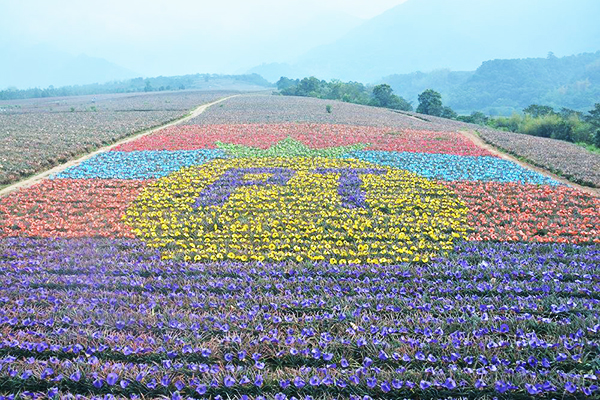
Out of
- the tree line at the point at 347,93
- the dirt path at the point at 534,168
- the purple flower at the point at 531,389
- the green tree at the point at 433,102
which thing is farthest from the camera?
the tree line at the point at 347,93

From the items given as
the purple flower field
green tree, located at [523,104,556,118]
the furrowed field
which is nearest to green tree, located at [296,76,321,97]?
green tree, located at [523,104,556,118]

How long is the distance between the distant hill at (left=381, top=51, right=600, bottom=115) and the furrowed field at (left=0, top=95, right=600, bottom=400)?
121 metres

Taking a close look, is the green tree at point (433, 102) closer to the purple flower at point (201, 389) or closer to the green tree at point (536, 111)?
the green tree at point (536, 111)

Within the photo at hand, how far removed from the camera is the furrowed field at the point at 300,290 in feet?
17.5

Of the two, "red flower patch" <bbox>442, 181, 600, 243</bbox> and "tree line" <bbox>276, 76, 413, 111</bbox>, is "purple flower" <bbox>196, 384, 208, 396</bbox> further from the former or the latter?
"tree line" <bbox>276, 76, 413, 111</bbox>

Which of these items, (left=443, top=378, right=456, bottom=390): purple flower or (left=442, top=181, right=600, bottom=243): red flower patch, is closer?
(left=443, top=378, right=456, bottom=390): purple flower

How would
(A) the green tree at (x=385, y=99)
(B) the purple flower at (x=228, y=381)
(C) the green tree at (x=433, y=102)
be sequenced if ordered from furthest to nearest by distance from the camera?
1. (A) the green tree at (x=385, y=99)
2. (C) the green tree at (x=433, y=102)
3. (B) the purple flower at (x=228, y=381)

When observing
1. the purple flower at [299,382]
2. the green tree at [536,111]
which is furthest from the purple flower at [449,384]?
the green tree at [536,111]

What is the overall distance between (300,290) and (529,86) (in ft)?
530

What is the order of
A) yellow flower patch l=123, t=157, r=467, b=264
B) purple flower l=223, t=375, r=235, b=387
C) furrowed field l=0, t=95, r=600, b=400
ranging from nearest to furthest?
1. purple flower l=223, t=375, r=235, b=387
2. furrowed field l=0, t=95, r=600, b=400
3. yellow flower patch l=123, t=157, r=467, b=264

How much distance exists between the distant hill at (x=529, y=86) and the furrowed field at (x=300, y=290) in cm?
12121

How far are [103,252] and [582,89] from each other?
159m

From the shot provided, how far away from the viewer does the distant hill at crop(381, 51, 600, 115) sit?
12506 cm

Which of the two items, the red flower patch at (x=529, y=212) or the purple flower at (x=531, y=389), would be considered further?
the red flower patch at (x=529, y=212)
